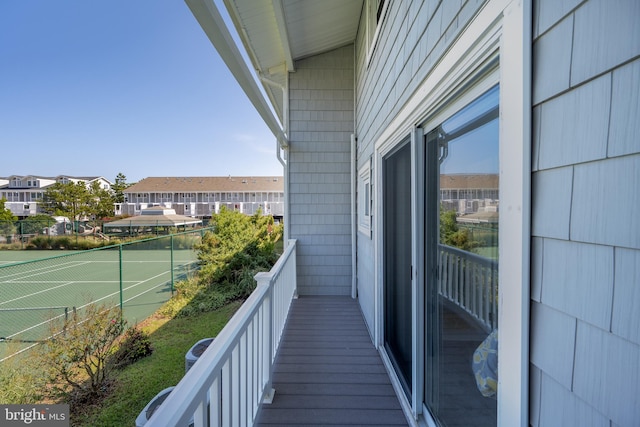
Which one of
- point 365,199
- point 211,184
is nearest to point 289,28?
point 365,199

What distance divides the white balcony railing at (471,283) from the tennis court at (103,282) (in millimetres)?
6244

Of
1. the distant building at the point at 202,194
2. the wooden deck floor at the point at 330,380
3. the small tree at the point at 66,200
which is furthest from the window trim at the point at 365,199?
the small tree at the point at 66,200

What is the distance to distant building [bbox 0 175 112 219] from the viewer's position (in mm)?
26000

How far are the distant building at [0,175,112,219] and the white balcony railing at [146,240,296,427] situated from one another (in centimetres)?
3187

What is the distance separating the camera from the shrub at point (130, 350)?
13.3 feet

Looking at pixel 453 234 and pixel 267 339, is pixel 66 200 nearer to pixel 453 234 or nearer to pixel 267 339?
pixel 267 339

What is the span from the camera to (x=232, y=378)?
1378mm

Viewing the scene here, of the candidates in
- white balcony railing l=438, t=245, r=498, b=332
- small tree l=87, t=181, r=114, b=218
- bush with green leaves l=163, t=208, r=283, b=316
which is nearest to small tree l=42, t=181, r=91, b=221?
small tree l=87, t=181, r=114, b=218

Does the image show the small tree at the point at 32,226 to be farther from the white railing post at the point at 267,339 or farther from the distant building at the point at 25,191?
the white railing post at the point at 267,339

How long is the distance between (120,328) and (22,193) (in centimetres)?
3521

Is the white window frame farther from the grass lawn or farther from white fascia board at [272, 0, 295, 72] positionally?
the grass lawn

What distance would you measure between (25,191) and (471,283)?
38992 millimetres

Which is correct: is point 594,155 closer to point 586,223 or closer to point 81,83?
point 586,223

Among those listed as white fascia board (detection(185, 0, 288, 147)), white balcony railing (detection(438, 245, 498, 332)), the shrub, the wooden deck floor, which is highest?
white fascia board (detection(185, 0, 288, 147))
